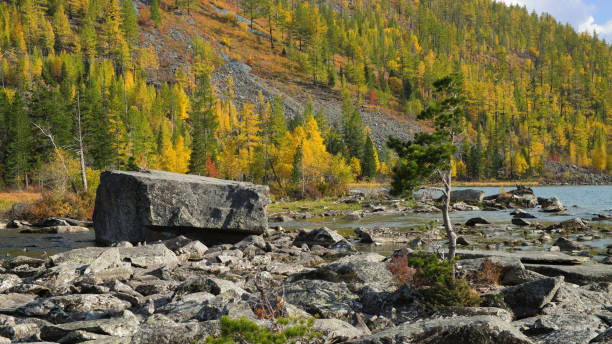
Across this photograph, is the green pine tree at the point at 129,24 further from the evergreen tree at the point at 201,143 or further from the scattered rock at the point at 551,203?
the scattered rock at the point at 551,203

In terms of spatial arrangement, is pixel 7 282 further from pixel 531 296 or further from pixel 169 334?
Result: pixel 531 296

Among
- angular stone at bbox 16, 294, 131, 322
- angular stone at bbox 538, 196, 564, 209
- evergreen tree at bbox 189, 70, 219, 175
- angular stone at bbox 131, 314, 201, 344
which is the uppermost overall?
evergreen tree at bbox 189, 70, 219, 175

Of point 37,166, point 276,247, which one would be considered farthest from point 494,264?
point 37,166

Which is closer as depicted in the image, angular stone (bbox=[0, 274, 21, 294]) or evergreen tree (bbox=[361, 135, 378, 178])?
angular stone (bbox=[0, 274, 21, 294])

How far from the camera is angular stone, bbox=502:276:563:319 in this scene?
836cm

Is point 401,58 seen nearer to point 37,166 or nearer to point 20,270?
point 37,166

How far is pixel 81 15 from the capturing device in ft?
465

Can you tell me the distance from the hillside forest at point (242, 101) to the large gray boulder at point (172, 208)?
20.3m

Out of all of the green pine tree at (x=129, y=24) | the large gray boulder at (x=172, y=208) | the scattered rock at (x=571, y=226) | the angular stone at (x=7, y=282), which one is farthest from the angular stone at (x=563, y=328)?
the green pine tree at (x=129, y=24)

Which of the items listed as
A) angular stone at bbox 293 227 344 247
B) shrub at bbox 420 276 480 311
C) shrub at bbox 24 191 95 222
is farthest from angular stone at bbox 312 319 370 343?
shrub at bbox 24 191 95 222

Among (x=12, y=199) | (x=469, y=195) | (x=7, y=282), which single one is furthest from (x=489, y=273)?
(x=12, y=199)

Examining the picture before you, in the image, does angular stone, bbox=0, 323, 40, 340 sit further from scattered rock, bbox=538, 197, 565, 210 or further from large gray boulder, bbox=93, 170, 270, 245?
scattered rock, bbox=538, 197, 565, 210

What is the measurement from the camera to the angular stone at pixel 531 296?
8359 millimetres

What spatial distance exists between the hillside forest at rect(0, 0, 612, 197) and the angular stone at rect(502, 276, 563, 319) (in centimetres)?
3841
